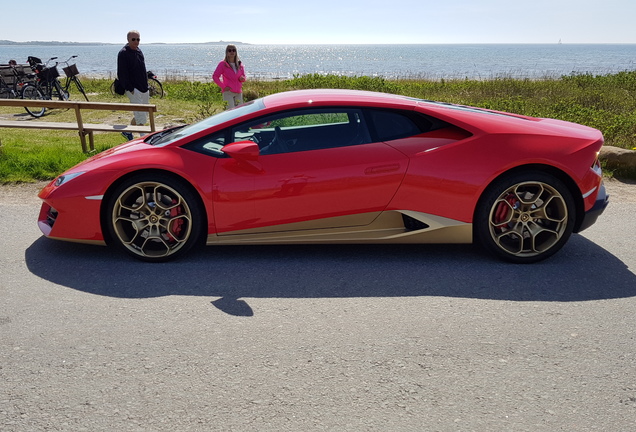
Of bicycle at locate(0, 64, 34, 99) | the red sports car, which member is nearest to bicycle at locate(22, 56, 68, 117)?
bicycle at locate(0, 64, 34, 99)

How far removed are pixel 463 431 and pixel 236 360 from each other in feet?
4.05

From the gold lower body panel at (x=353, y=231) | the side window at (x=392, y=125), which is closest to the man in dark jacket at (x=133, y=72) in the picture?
the gold lower body panel at (x=353, y=231)

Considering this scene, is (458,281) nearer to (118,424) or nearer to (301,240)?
(301,240)

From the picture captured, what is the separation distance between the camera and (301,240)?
455 centimetres

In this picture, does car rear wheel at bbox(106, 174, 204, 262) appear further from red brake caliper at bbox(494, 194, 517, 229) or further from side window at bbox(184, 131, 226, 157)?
red brake caliper at bbox(494, 194, 517, 229)

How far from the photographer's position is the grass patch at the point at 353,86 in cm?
809

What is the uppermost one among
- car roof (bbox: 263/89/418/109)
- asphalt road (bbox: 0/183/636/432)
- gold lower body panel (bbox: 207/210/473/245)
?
car roof (bbox: 263/89/418/109)

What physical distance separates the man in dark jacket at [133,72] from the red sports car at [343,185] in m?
5.74

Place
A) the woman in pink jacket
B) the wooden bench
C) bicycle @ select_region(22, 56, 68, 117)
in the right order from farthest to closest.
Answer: bicycle @ select_region(22, 56, 68, 117) < the woman in pink jacket < the wooden bench

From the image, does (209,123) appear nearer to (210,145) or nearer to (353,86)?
(210,145)

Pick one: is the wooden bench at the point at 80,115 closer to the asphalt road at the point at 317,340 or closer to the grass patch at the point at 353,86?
the grass patch at the point at 353,86

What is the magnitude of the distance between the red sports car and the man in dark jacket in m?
5.74

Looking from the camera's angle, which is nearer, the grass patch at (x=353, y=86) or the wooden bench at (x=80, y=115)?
the grass patch at (x=353, y=86)

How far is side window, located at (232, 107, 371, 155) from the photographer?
4547 millimetres
